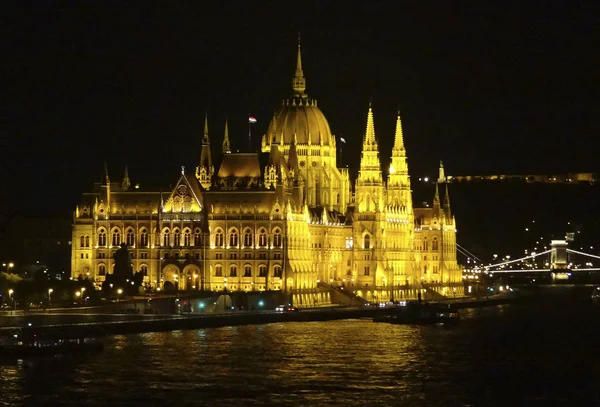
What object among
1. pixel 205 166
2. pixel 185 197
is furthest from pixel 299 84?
pixel 185 197

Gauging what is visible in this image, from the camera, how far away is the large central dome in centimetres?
19275

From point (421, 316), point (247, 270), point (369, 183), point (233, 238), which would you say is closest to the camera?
point (421, 316)

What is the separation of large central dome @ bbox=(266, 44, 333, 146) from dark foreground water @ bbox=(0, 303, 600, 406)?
155 feet

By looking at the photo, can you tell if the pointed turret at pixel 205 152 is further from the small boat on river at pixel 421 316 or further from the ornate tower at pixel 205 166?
the small boat on river at pixel 421 316

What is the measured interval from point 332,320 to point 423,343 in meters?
23.9

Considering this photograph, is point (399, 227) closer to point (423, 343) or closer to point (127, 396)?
point (423, 343)

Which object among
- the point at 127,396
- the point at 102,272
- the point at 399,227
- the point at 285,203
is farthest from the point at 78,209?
the point at 127,396

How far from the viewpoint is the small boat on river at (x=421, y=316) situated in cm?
16150

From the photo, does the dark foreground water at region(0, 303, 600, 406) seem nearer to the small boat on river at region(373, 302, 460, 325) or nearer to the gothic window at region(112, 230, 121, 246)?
the small boat on river at region(373, 302, 460, 325)

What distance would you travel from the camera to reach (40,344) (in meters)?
117

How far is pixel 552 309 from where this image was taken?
626 ft

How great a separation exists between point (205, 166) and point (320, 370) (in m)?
72.4

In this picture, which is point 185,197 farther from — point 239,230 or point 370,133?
point 370,133

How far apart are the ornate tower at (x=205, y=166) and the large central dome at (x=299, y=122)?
10.5 metres
